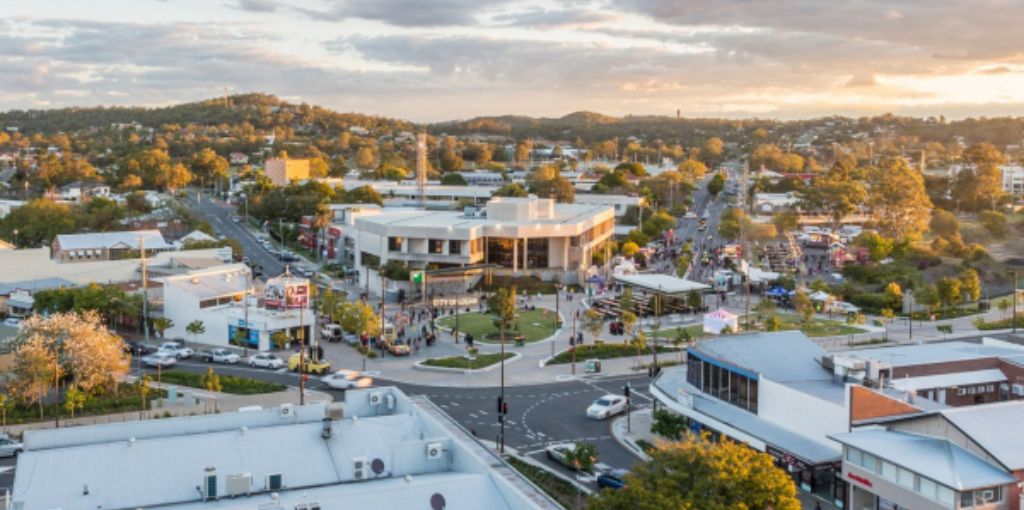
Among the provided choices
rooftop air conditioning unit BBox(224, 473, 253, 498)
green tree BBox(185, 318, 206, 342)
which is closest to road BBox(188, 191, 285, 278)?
green tree BBox(185, 318, 206, 342)

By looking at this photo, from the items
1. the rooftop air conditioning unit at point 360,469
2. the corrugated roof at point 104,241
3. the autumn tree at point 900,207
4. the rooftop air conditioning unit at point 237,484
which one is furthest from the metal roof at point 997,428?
the autumn tree at point 900,207

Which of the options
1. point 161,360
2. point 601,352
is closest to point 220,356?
point 161,360

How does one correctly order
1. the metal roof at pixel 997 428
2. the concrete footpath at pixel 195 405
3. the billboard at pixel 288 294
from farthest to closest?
the billboard at pixel 288 294
the concrete footpath at pixel 195 405
the metal roof at pixel 997 428

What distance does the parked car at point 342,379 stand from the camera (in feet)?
122

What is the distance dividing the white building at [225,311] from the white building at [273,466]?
21108 millimetres

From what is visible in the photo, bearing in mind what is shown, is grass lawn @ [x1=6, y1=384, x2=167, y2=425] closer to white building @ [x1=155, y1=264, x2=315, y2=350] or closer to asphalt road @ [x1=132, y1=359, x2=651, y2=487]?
asphalt road @ [x1=132, y1=359, x2=651, y2=487]

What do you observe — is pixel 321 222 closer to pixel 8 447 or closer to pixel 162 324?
pixel 162 324

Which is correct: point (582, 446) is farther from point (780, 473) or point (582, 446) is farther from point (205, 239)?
point (205, 239)

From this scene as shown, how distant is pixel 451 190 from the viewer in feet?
362

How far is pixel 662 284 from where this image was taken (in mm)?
54750

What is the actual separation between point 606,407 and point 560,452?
523cm

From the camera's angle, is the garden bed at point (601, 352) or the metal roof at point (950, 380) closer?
the metal roof at point (950, 380)

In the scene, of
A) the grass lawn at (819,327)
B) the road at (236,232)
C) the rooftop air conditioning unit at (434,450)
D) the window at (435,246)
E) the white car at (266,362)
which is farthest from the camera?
the road at (236,232)

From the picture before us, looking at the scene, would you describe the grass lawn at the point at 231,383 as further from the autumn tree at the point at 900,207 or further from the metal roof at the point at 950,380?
the autumn tree at the point at 900,207
